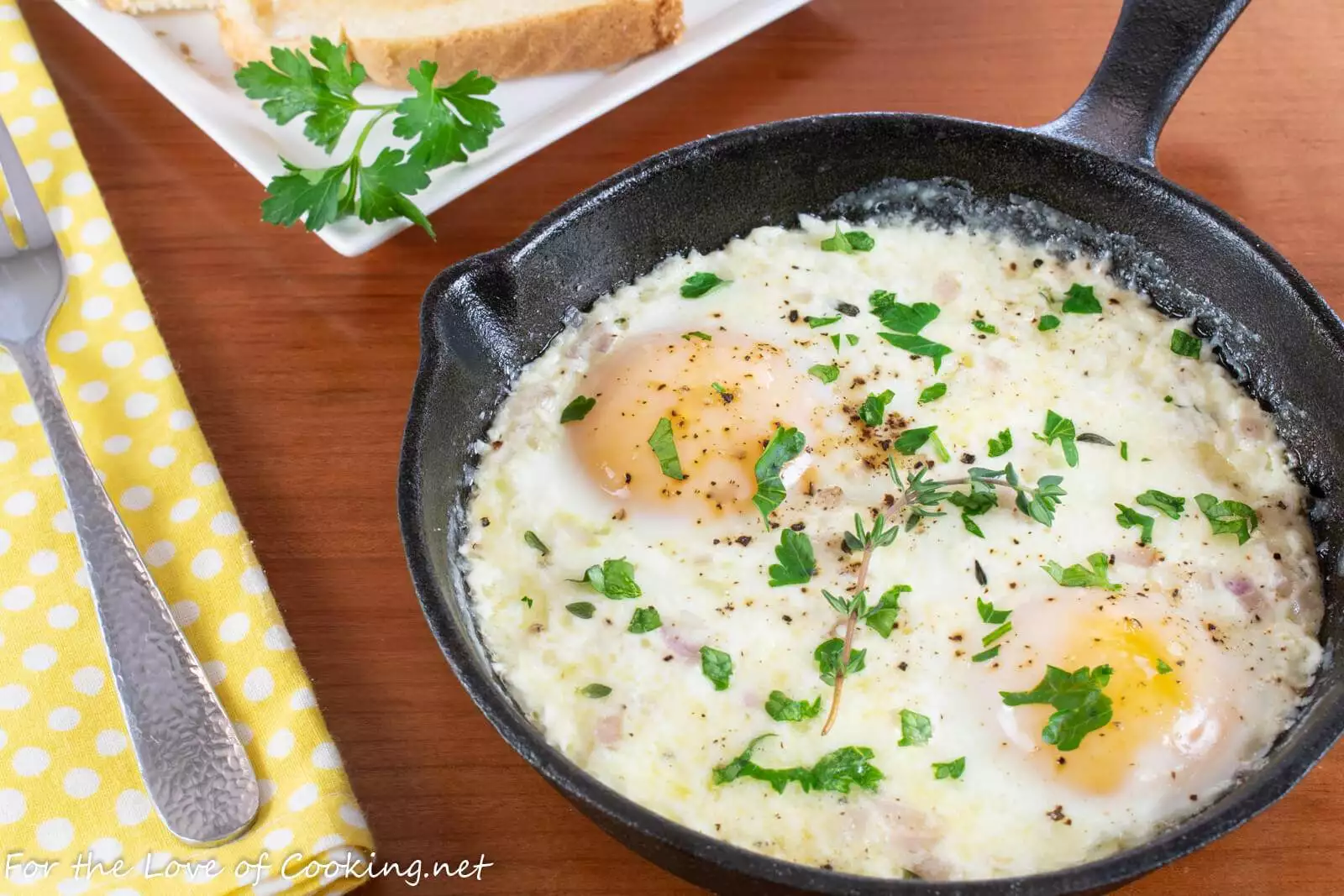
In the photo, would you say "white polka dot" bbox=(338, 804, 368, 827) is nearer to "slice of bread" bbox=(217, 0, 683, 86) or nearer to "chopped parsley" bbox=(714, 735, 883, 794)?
"chopped parsley" bbox=(714, 735, 883, 794)

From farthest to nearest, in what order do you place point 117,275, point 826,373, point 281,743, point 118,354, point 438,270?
point 438,270 < point 117,275 < point 118,354 < point 826,373 < point 281,743

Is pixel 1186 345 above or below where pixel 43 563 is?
above

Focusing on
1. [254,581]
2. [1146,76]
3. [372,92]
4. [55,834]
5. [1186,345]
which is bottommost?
→ [55,834]

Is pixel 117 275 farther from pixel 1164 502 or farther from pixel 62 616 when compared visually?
pixel 1164 502

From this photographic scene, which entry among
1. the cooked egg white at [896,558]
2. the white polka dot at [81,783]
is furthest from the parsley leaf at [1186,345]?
the white polka dot at [81,783]

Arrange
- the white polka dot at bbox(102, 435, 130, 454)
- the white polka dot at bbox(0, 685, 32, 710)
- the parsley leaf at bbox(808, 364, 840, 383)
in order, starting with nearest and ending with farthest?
the white polka dot at bbox(0, 685, 32, 710) → the parsley leaf at bbox(808, 364, 840, 383) → the white polka dot at bbox(102, 435, 130, 454)

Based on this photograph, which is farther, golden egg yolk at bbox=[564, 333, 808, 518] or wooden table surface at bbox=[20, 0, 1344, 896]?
golden egg yolk at bbox=[564, 333, 808, 518]

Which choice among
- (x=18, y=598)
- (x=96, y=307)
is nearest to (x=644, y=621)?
(x=18, y=598)

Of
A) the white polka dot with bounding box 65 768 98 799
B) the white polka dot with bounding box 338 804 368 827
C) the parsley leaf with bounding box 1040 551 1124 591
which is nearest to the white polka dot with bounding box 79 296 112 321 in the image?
the white polka dot with bounding box 65 768 98 799
